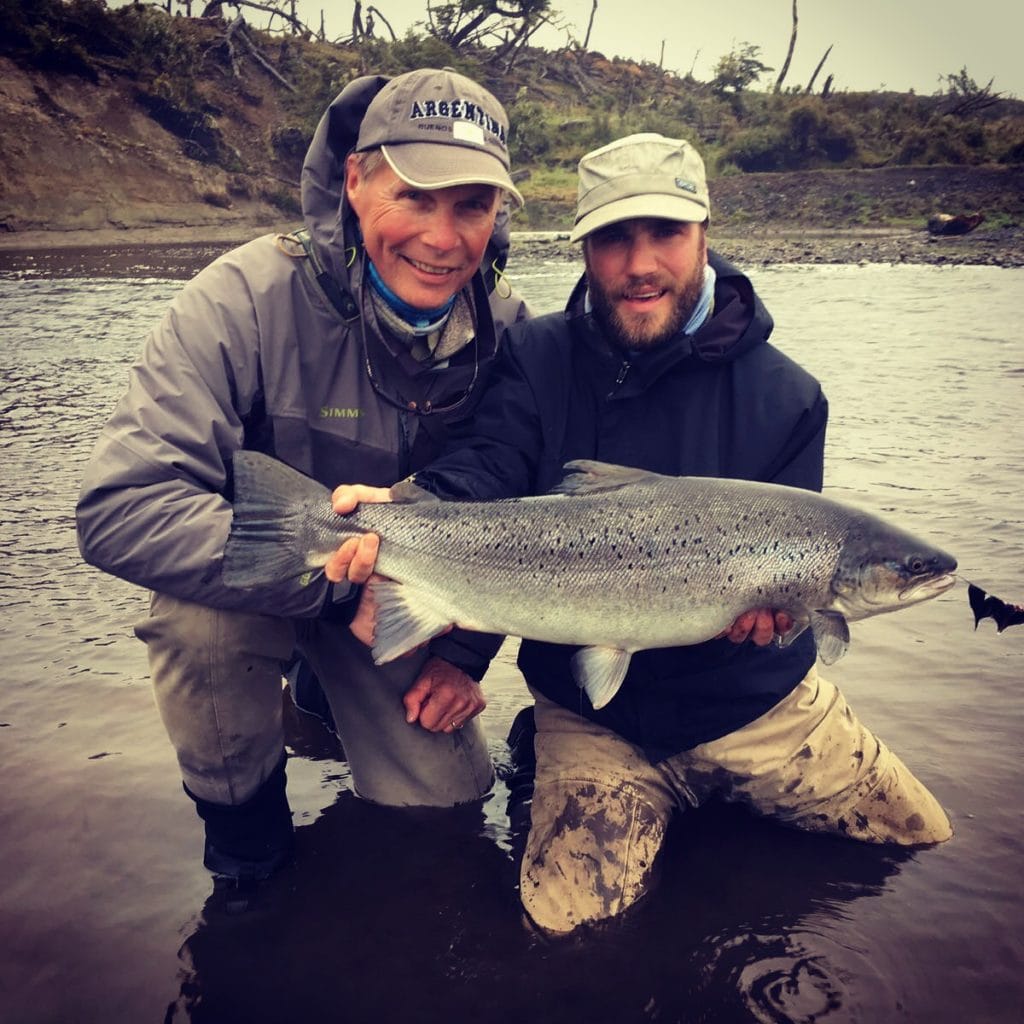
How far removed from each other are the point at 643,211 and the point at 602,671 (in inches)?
56.8

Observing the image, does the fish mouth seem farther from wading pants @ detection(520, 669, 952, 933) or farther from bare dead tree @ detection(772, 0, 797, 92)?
bare dead tree @ detection(772, 0, 797, 92)

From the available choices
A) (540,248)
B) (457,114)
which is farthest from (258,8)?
(457,114)

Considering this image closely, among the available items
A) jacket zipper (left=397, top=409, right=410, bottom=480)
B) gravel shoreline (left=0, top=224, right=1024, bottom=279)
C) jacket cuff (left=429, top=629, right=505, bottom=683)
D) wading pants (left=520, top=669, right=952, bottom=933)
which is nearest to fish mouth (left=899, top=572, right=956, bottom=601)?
wading pants (left=520, top=669, right=952, bottom=933)

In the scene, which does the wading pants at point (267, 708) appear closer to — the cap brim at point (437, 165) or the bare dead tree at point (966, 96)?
the cap brim at point (437, 165)

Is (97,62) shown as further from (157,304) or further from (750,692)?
(750,692)

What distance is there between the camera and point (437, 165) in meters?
3.12

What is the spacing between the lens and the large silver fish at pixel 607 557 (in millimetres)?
2920

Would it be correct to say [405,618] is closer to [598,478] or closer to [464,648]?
[464,648]

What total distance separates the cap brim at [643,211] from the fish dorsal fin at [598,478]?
72cm

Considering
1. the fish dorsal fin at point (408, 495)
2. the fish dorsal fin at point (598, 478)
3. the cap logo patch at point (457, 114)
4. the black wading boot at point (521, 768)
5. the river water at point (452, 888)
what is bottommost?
the black wading boot at point (521, 768)

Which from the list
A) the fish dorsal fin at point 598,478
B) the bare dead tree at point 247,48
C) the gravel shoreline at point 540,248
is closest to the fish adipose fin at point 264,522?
the fish dorsal fin at point 598,478

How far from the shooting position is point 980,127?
32312mm

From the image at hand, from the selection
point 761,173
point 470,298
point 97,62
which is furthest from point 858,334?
point 97,62

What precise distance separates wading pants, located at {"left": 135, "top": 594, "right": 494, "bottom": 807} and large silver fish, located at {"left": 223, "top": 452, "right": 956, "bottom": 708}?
282mm
